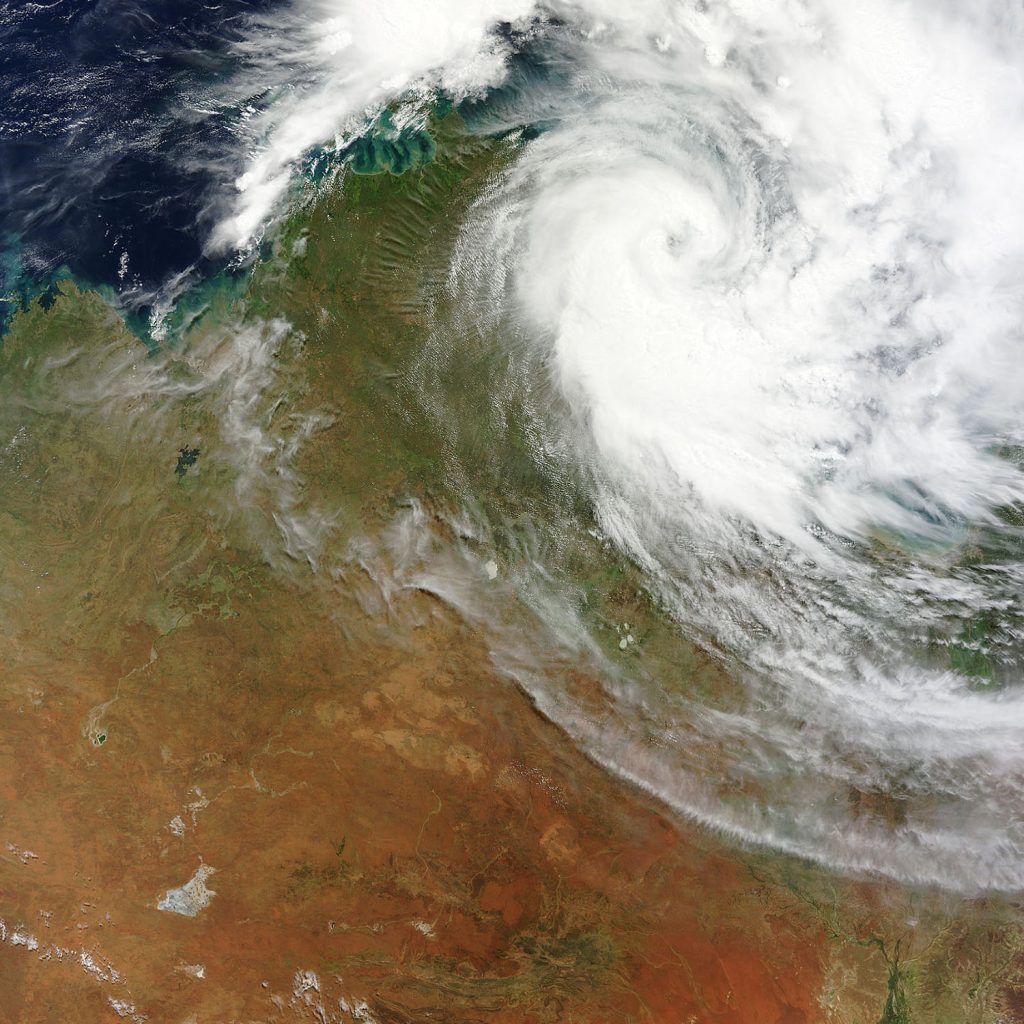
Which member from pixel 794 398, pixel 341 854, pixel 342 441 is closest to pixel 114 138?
pixel 342 441

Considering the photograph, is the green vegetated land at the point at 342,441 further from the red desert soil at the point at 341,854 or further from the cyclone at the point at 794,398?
the red desert soil at the point at 341,854

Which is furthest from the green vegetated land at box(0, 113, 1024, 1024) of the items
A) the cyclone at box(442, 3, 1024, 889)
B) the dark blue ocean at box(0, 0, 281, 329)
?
the dark blue ocean at box(0, 0, 281, 329)

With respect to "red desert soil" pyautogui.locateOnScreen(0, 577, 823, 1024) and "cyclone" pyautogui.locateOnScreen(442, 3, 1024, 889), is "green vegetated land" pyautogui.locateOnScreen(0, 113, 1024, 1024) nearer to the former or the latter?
"cyclone" pyautogui.locateOnScreen(442, 3, 1024, 889)

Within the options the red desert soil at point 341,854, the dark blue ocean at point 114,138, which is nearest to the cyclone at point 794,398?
the red desert soil at point 341,854

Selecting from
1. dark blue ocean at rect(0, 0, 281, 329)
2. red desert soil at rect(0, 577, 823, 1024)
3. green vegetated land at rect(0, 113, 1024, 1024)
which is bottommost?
red desert soil at rect(0, 577, 823, 1024)

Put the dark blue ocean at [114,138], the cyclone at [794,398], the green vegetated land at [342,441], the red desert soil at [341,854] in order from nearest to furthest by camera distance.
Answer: the cyclone at [794,398]
the red desert soil at [341,854]
the green vegetated land at [342,441]
the dark blue ocean at [114,138]

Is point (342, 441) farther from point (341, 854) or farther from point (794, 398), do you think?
point (794, 398)

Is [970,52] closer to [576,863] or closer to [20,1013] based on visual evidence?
[576,863]
